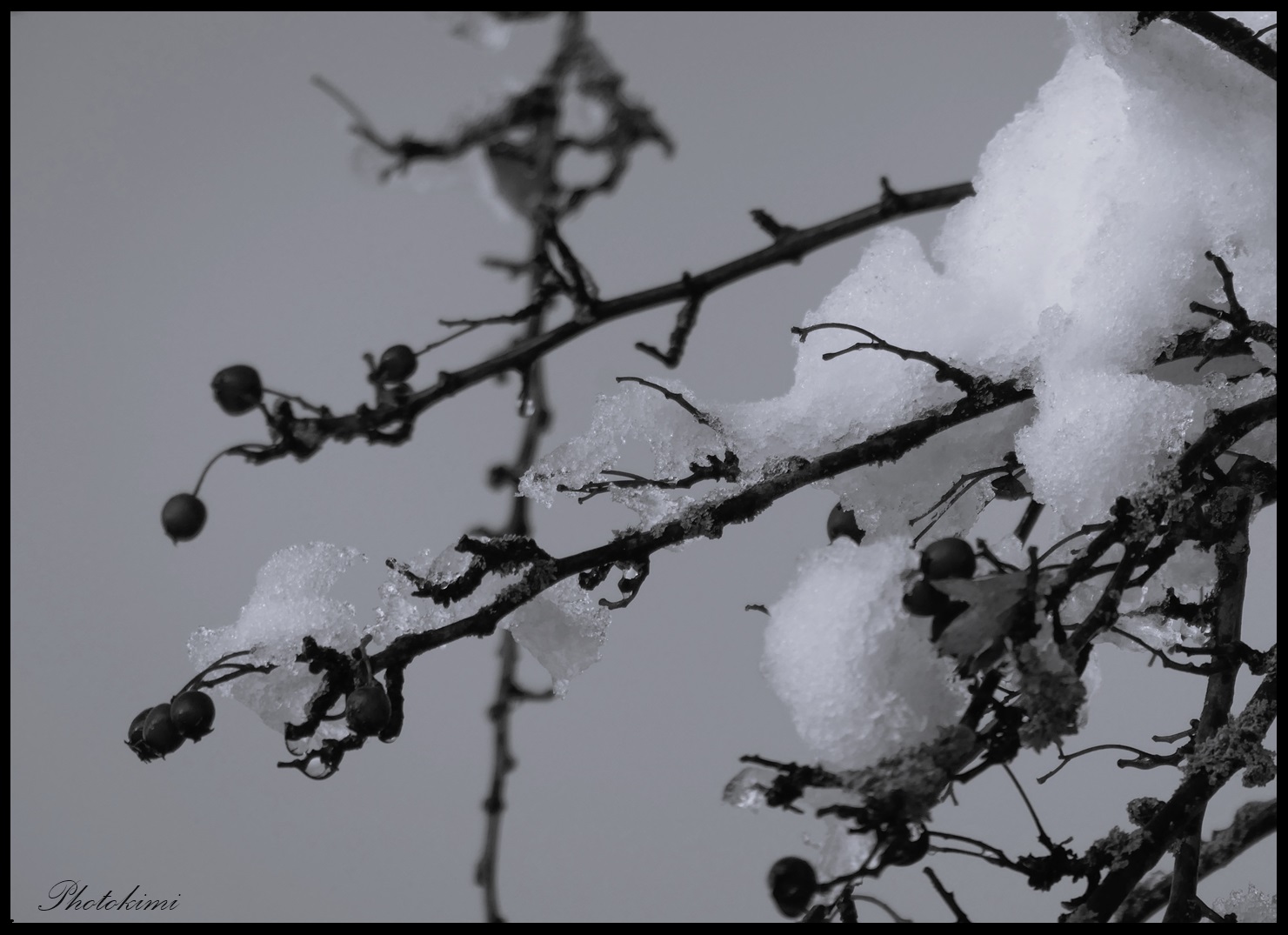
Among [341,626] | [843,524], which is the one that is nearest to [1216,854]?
[843,524]

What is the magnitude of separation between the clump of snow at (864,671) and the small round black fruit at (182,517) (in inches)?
14.7

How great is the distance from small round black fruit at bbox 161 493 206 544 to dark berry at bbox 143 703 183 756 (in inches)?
4.3

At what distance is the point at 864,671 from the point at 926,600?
0.18 ft

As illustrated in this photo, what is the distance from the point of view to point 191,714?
2.06 ft

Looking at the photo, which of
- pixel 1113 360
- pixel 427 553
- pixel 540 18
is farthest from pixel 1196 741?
pixel 540 18

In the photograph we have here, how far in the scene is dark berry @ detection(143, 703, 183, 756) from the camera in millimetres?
635

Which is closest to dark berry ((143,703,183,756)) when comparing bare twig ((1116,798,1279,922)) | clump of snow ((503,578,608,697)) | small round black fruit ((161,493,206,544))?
small round black fruit ((161,493,206,544))

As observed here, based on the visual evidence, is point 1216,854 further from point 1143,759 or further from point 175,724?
point 175,724

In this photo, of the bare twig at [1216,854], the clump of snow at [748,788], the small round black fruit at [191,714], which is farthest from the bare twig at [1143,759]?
the small round black fruit at [191,714]

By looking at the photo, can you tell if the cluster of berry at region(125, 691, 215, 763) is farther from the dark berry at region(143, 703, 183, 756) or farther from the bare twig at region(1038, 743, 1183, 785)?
the bare twig at region(1038, 743, 1183, 785)

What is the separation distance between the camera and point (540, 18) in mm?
658

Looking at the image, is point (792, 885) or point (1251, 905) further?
point (1251, 905)

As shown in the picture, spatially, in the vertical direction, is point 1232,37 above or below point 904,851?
above

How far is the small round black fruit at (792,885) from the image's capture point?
0.45 m
